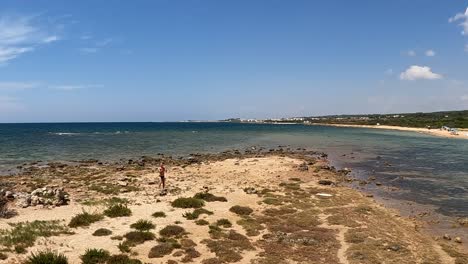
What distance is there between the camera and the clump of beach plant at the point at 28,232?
18467mm

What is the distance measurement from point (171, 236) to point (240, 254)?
420 centimetres

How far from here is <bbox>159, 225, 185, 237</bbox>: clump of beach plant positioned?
20928 millimetres

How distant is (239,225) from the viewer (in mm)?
23469

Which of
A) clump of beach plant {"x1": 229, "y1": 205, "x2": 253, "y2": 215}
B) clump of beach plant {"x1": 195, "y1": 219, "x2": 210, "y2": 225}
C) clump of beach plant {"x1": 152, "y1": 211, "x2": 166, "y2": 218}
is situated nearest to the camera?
clump of beach plant {"x1": 195, "y1": 219, "x2": 210, "y2": 225}

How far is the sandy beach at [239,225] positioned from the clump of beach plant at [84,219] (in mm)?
364

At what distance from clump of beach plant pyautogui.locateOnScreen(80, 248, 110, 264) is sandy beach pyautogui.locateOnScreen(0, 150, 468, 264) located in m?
0.51

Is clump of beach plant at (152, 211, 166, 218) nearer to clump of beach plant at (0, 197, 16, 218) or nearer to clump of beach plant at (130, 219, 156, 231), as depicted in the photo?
clump of beach plant at (130, 219, 156, 231)

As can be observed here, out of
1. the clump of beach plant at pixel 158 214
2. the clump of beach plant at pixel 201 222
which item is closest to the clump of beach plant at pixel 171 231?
the clump of beach plant at pixel 201 222

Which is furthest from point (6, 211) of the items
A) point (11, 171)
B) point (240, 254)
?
point (11, 171)

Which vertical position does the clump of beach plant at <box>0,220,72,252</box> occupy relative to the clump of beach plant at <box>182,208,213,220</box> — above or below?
above

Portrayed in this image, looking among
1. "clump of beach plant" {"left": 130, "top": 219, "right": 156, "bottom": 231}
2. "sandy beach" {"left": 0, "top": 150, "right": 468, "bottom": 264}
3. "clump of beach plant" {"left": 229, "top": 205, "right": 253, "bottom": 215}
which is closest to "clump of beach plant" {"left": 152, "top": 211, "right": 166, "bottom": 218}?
"sandy beach" {"left": 0, "top": 150, "right": 468, "bottom": 264}

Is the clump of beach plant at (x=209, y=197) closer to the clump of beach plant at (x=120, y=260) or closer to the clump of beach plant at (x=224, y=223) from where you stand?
the clump of beach plant at (x=224, y=223)

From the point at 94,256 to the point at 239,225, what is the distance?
909cm

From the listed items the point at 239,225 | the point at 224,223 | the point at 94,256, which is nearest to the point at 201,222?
the point at 224,223
